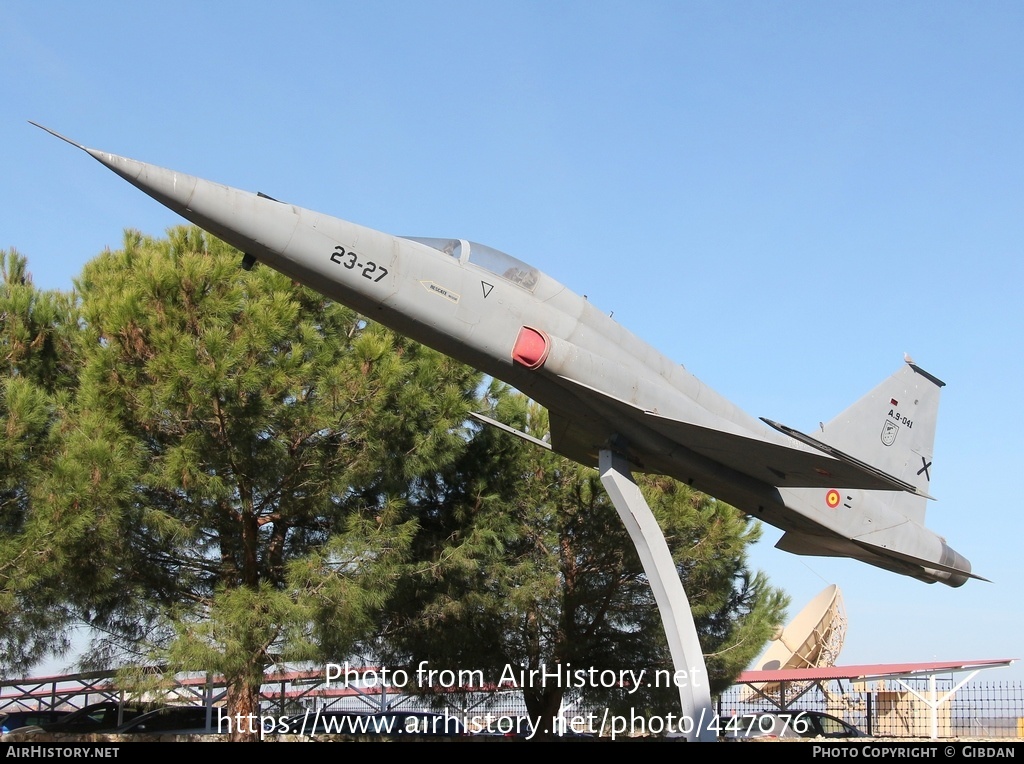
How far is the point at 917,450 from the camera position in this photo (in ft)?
43.9

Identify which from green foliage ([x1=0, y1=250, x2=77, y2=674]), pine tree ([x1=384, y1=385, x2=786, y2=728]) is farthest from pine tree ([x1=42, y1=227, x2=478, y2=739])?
pine tree ([x1=384, y1=385, x2=786, y2=728])

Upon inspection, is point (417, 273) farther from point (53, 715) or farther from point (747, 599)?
point (53, 715)

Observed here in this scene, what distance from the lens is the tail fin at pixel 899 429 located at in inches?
504

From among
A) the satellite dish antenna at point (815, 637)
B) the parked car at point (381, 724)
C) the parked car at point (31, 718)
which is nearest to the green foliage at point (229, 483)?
the parked car at point (381, 724)

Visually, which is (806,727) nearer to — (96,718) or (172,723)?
(172,723)

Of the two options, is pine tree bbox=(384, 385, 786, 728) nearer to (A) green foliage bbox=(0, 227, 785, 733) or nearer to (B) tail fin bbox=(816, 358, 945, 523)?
(A) green foliage bbox=(0, 227, 785, 733)

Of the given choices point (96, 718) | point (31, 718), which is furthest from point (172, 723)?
point (31, 718)

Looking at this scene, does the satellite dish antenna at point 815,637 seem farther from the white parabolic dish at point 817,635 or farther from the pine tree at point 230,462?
the pine tree at point 230,462

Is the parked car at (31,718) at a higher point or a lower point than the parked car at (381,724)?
lower

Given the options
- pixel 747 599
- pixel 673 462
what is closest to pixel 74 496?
pixel 673 462

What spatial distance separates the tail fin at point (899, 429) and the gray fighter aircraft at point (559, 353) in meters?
0.29

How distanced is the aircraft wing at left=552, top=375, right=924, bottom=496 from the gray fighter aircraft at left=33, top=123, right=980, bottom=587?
19 mm

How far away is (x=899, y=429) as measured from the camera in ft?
43.1

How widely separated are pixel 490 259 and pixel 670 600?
13.4 ft
